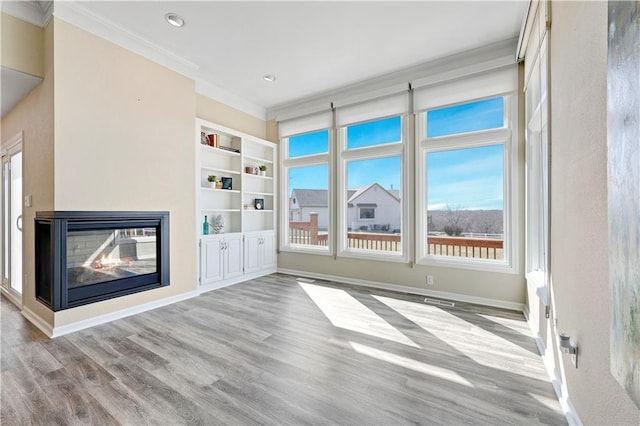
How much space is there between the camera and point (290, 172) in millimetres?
5270

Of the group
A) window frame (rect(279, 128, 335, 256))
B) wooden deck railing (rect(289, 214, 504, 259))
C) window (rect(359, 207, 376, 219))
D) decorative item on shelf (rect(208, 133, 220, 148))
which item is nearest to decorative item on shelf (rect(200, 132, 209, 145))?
decorative item on shelf (rect(208, 133, 220, 148))

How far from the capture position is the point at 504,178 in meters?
3.38

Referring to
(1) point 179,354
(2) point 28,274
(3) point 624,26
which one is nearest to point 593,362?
(3) point 624,26

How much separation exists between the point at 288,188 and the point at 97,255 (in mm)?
3067

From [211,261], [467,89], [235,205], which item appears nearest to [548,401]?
[467,89]

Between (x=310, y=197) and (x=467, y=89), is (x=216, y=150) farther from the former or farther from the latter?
(x=467, y=89)

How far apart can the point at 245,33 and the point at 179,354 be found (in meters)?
3.31

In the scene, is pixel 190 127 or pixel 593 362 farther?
pixel 190 127

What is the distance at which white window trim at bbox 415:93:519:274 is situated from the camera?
3277 mm

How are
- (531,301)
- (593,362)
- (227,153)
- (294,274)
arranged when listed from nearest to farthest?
(593,362) → (531,301) → (227,153) → (294,274)

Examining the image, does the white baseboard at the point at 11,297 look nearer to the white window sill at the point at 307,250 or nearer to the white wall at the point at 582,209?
the white window sill at the point at 307,250

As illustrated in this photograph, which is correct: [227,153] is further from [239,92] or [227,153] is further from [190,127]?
[239,92]

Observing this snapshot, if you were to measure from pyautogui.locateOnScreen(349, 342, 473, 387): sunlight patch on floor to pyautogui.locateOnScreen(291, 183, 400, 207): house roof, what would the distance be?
7.83 feet

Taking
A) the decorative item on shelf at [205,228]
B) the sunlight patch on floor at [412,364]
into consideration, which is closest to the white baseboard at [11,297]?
the decorative item on shelf at [205,228]
